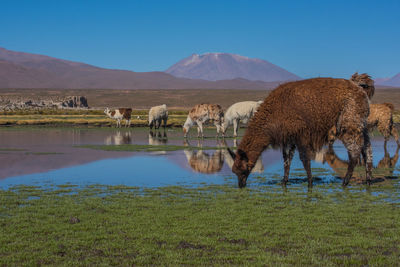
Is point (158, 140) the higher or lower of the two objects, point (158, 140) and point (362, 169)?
the lower

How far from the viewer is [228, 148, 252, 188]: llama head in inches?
495

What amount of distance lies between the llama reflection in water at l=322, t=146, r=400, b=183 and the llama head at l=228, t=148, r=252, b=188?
3518 millimetres

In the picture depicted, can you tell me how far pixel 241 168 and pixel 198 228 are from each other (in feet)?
15.4

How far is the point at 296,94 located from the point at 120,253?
7.37m

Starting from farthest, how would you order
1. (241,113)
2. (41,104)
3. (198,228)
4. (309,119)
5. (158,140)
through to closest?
(41,104), (158,140), (241,113), (309,119), (198,228)

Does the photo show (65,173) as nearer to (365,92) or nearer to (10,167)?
(10,167)

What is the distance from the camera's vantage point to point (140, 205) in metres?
10.1

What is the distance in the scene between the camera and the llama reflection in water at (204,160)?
1675cm

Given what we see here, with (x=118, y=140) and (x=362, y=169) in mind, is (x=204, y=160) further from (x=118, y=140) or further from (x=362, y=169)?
(x=118, y=140)

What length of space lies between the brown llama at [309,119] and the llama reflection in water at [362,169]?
5.58 ft

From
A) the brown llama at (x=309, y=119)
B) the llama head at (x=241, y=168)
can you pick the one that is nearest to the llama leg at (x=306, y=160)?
the brown llama at (x=309, y=119)

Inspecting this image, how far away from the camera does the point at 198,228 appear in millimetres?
8109

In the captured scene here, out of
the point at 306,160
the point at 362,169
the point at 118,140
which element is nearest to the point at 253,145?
the point at 306,160

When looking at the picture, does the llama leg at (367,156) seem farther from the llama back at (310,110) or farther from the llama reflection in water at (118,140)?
the llama reflection in water at (118,140)
